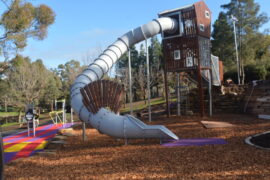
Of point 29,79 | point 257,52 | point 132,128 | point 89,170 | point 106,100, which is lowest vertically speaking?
point 89,170

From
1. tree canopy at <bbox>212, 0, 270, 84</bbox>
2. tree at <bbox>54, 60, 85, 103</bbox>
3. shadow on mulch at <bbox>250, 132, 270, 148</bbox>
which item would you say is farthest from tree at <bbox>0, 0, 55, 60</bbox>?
tree canopy at <bbox>212, 0, 270, 84</bbox>

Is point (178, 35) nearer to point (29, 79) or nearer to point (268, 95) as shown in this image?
point (268, 95)

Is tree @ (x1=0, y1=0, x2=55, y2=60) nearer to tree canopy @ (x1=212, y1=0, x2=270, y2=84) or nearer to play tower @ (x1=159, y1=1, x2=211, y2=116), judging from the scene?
play tower @ (x1=159, y1=1, x2=211, y2=116)

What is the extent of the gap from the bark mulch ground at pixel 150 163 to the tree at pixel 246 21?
91.8ft

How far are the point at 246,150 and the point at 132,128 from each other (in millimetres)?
2852

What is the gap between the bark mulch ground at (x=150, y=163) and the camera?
3.84 metres

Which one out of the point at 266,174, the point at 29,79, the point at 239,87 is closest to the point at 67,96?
the point at 29,79

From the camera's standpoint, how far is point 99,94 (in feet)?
22.7

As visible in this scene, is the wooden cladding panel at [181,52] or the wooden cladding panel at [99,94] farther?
the wooden cladding panel at [181,52]

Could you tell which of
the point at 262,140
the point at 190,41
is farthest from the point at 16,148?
the point at 190,41

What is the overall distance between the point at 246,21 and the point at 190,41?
22.5 meters

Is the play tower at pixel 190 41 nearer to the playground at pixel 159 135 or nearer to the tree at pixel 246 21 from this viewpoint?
the playground at pixel 159 135

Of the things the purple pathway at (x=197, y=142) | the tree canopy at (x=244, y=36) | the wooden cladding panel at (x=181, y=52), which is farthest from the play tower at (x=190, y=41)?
the tree canopy at (x=244, y=36)

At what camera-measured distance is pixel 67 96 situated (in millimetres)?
38781
